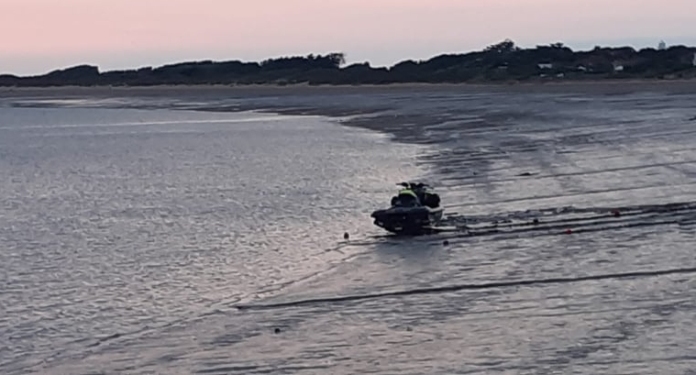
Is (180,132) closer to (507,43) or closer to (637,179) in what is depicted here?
(637,179)

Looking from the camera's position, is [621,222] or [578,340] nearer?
[578,340]

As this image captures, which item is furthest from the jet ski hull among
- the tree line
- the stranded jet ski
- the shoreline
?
the tree line

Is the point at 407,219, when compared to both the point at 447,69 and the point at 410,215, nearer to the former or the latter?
the point at 410,215

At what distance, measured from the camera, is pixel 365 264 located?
13703mm

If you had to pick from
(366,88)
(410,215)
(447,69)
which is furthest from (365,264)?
(447,69)

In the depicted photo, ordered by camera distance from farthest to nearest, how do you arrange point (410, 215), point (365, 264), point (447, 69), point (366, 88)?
point (447, 69), point (366, 88), point (410, 215), point (365, 264)

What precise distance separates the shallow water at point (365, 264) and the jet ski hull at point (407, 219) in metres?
0.29

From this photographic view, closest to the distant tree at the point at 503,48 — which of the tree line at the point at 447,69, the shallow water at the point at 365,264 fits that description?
the tree line at the point at 447,69

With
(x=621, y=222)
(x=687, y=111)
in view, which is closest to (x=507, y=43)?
(x=687, y=111)

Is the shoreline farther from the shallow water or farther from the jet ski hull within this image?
the jet ski hull

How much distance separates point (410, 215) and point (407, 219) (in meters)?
0.07

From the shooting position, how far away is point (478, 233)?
586 inches

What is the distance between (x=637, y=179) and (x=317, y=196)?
5.22 m

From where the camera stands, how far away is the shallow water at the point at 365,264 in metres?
9.42
